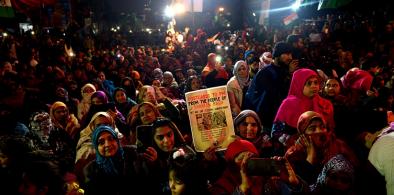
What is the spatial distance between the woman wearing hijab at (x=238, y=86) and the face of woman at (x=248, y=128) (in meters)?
1.44

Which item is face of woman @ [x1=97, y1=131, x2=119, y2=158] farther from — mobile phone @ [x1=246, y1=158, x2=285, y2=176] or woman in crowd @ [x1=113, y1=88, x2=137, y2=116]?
woman in crowd @ [x1=113, y1=88, x2=137, y2=116]

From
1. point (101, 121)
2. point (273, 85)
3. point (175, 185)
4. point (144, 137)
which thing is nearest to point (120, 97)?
point (101, 121)

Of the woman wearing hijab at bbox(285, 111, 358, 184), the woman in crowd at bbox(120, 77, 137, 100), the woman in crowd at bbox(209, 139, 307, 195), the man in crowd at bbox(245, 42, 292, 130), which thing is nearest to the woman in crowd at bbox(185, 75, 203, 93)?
the woman in crowd at bbox(120, 77, 137, 100)

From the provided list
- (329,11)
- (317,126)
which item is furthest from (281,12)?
(317,126)

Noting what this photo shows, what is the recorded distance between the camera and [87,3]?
29.5 meters

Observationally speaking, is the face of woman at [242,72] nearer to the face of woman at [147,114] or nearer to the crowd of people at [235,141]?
the crowd of people at [235,141]

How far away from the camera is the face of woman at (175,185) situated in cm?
335

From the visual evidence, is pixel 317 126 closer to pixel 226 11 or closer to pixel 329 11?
pixel 329 11

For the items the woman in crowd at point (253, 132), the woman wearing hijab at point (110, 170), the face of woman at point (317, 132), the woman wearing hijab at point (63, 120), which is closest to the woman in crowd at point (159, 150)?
the woman wearing hijab at point (110, 170)

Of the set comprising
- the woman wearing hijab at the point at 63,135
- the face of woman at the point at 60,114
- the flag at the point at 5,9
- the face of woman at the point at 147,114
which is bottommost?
the woman wearing hijab at the point at 63,135

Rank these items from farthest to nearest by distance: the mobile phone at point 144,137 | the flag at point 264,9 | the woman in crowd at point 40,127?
1. the flag at point 264,9
2. the woman in crowd at point 40,127
3. the mobile phone at point 144,137

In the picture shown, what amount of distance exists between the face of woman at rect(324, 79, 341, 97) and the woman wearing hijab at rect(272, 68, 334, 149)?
2.31 ft

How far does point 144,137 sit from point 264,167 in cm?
181

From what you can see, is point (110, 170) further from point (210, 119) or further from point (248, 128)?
point (248, 128)
